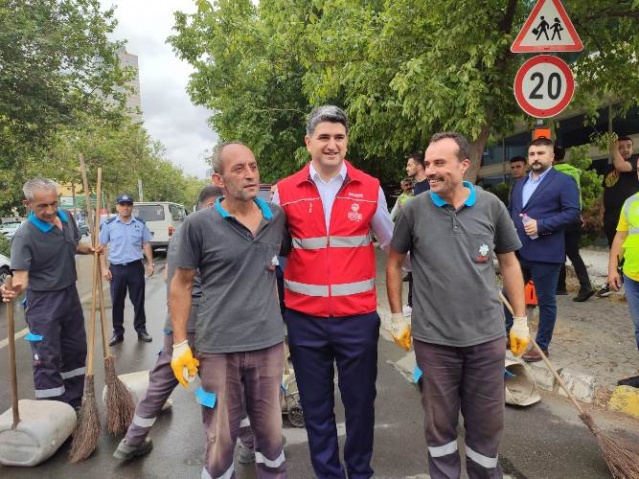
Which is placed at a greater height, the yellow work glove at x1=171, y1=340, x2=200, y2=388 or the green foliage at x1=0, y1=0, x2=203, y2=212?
the green foliage at x1=0, y1=0, x2=203, y2=212

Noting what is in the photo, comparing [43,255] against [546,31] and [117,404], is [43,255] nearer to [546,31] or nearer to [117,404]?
[117,404]

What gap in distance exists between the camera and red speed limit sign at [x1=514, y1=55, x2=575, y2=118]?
13.5ft

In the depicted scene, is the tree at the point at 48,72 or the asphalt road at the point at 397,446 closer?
the asphalt road at the point at 397,446

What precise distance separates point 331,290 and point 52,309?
2363 millimetres

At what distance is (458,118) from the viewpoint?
5.39 metres

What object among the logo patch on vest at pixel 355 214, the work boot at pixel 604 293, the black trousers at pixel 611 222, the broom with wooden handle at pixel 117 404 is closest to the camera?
the logo patch on vest at pixel 355 214

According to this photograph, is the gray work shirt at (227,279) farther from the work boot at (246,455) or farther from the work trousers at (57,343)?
the work trousers at (57,343)

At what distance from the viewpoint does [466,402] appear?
97.2 inches

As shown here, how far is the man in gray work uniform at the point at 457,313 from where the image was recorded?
7.88 ft

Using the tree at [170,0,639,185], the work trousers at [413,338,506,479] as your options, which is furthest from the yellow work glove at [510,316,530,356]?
the tree at [170,0,639,185]

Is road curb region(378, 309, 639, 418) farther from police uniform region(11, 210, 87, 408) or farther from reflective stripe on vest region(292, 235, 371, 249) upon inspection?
police uniform region(11, 210, 87, 408)

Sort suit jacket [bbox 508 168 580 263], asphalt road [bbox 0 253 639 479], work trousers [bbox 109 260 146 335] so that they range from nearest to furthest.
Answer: asphalt road [bbox 0 253 639 479]
suit jacket [bbox 508 168 580 263]
work trousers [bbox 109 260 146 335]

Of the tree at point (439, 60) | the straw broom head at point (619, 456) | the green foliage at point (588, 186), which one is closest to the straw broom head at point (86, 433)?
the straw broom head at point (619, 456)

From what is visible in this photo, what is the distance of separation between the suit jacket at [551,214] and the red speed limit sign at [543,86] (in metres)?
0.56
